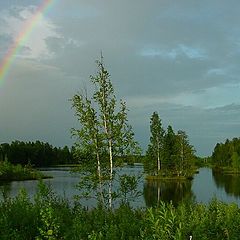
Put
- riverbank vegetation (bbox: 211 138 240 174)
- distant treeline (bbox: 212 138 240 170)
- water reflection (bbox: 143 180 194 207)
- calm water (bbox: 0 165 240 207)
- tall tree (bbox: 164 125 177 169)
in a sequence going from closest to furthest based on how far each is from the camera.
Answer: calm water (bbox: 0 165 240 207)
water reflection (bbox: 143 180 194 207)
tall tree (bbox: 164 125 177 169)
riverbank vegetation (bbox: 211 138 240 174)
distant treeline (bbox: 212 138 240 170)

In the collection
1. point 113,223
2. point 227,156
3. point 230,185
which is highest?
point 227,156

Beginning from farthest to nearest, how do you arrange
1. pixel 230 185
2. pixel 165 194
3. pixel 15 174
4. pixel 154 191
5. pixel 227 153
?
pixel 227 153 < pixel 15 174 < pixel 230 185 < pixel 154 191 < pixel 165 194

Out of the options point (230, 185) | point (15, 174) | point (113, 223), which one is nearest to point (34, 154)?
point (15, 174)

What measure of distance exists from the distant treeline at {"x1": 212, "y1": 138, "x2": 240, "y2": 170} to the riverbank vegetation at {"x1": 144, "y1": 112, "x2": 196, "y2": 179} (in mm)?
34853

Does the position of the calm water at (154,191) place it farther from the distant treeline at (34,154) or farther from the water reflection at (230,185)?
the distant treeline at (34,154)

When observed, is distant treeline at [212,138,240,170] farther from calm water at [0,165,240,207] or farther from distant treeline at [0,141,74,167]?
calm water at [0,165,240,207]

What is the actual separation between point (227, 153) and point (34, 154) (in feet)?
179

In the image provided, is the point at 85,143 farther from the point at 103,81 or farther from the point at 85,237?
the point at 85,237

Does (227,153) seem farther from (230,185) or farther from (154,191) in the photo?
(154,191)

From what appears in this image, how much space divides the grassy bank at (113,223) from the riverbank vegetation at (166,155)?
6288cm

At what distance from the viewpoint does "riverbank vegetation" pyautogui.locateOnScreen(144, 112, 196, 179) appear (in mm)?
73812

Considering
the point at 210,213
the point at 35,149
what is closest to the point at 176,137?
the point at 35,149

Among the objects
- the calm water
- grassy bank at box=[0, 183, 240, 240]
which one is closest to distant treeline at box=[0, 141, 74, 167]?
the calm water

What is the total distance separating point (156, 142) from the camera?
7438 centimetres
